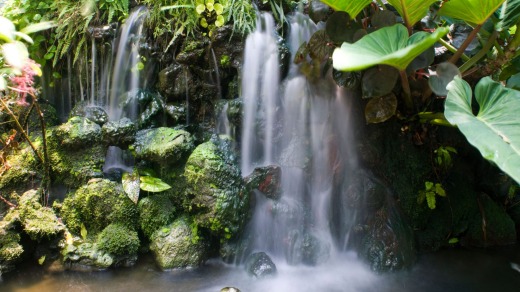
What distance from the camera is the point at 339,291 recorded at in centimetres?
296

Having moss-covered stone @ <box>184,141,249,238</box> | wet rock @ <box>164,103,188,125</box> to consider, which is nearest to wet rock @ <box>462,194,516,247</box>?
moss-covered stone @ <box>184,141,249,238</box>

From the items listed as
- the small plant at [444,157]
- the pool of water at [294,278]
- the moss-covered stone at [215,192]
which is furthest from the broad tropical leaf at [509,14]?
the moss-covered stone at [215,192]

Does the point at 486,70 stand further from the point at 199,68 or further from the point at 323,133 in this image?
the point at 199,68

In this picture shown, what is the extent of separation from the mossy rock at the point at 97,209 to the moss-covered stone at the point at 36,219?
0.35 feet

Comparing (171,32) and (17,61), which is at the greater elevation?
(171,32)

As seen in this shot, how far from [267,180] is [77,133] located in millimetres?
1860

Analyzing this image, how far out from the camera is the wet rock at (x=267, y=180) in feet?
11.3

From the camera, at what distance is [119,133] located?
11.6 feet

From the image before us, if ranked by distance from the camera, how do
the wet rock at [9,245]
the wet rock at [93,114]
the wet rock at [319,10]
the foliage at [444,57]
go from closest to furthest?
the foliage at [444,57], the wet rock at [9,245], the wet rock at [319,10], the wet rock at [93,114]

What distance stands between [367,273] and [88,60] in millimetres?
3774

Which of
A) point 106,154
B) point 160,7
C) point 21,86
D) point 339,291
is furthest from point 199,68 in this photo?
point 339,291

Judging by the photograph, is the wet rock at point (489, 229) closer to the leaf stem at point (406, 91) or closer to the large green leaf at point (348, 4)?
the leaf stem at point (406, 91)

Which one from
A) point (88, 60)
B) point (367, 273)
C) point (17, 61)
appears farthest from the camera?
point (88, 60)

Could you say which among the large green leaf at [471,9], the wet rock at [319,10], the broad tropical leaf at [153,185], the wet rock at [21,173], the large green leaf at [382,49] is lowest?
the broad tropical leaf at [153,185]
